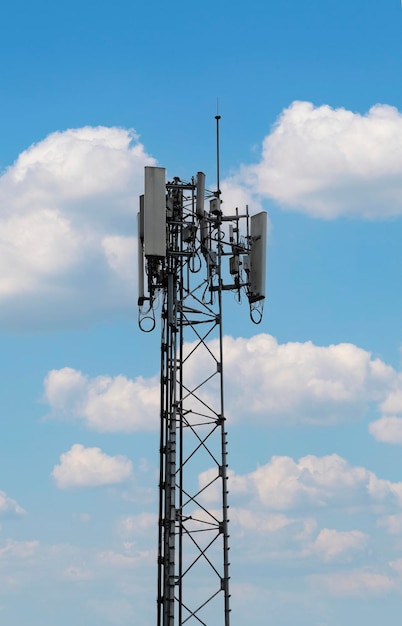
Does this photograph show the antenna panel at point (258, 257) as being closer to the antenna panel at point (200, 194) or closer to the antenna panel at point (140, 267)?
the antenna panel at point (200, 194)

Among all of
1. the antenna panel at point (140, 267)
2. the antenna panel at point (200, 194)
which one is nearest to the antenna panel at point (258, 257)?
the antenna panel at point (200, 194)

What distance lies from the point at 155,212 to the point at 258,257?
15.9 feet

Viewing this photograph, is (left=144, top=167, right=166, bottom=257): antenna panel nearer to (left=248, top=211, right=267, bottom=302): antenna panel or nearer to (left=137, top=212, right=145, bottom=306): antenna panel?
(left=137, top=212, right=145, bottom=306): antenna panel

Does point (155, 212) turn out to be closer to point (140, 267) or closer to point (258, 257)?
point (140, 267)

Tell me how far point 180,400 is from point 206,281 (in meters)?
4.18

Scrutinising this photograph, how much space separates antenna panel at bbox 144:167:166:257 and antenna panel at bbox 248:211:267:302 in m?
4.46

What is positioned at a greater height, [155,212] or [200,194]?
[200,194]

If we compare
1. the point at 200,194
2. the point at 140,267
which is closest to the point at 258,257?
the point at 200,194

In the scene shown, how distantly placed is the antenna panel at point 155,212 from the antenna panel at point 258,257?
176 inches

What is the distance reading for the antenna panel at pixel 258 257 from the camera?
43656mm

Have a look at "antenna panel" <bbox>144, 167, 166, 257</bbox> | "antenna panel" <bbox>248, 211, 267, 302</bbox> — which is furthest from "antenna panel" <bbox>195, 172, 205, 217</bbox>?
"antenna panel" <bbox>248, 211, 267, 302</bbox>

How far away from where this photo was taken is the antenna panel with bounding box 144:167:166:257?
4034 cm

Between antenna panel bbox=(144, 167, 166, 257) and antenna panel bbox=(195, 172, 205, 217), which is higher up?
antenna panel bbox=(195, 172, 205, 217)

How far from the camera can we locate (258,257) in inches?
1725
